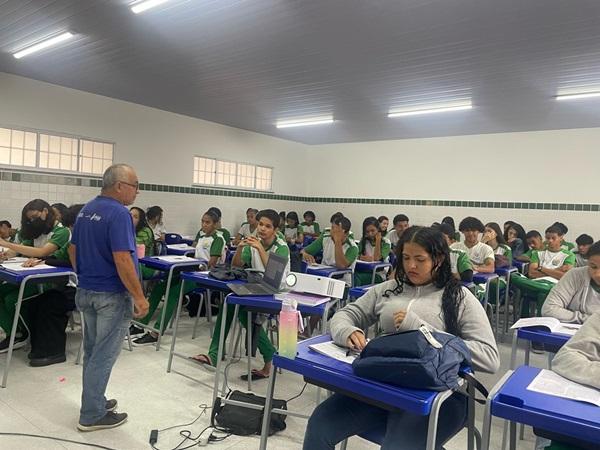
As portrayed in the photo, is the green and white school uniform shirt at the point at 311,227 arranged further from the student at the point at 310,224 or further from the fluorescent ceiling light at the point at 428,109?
the fluorescent ceiling light at the point at 428,109

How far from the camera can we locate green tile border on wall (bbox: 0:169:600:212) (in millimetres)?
6270

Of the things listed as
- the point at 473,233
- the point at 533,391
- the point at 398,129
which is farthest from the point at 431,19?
the point at 398,129

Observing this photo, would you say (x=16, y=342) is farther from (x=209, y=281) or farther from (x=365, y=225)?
(x=365, y=225)

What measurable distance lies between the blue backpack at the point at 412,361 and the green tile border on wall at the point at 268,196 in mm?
6175

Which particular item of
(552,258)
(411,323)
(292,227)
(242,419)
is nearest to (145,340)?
(242,419)

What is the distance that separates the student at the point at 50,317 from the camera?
11.7 feet

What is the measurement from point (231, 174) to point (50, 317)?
585 centimetres

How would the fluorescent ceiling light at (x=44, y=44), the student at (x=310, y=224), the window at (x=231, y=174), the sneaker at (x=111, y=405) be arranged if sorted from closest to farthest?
the sneaker at (x=111, y=405)
the fluorescent ceiling light at (x=44, y=44)
the window at (x=231, y=174)
the student at (x=310, y=224)

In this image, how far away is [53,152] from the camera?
653cm

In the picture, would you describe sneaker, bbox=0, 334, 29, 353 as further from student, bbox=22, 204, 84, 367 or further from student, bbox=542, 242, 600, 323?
student, bbox=542, 242, 600, 323

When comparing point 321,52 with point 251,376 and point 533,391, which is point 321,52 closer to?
point 251,376

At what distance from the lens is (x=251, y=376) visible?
345 centimetres

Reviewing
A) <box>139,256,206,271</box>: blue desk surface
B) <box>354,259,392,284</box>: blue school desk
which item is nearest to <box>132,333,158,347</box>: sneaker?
<box>139,256,206,271</box>: blue desk surface

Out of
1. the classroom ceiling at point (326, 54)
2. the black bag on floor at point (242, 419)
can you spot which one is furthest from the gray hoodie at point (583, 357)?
the classroom ceiling at point (326, 54)
